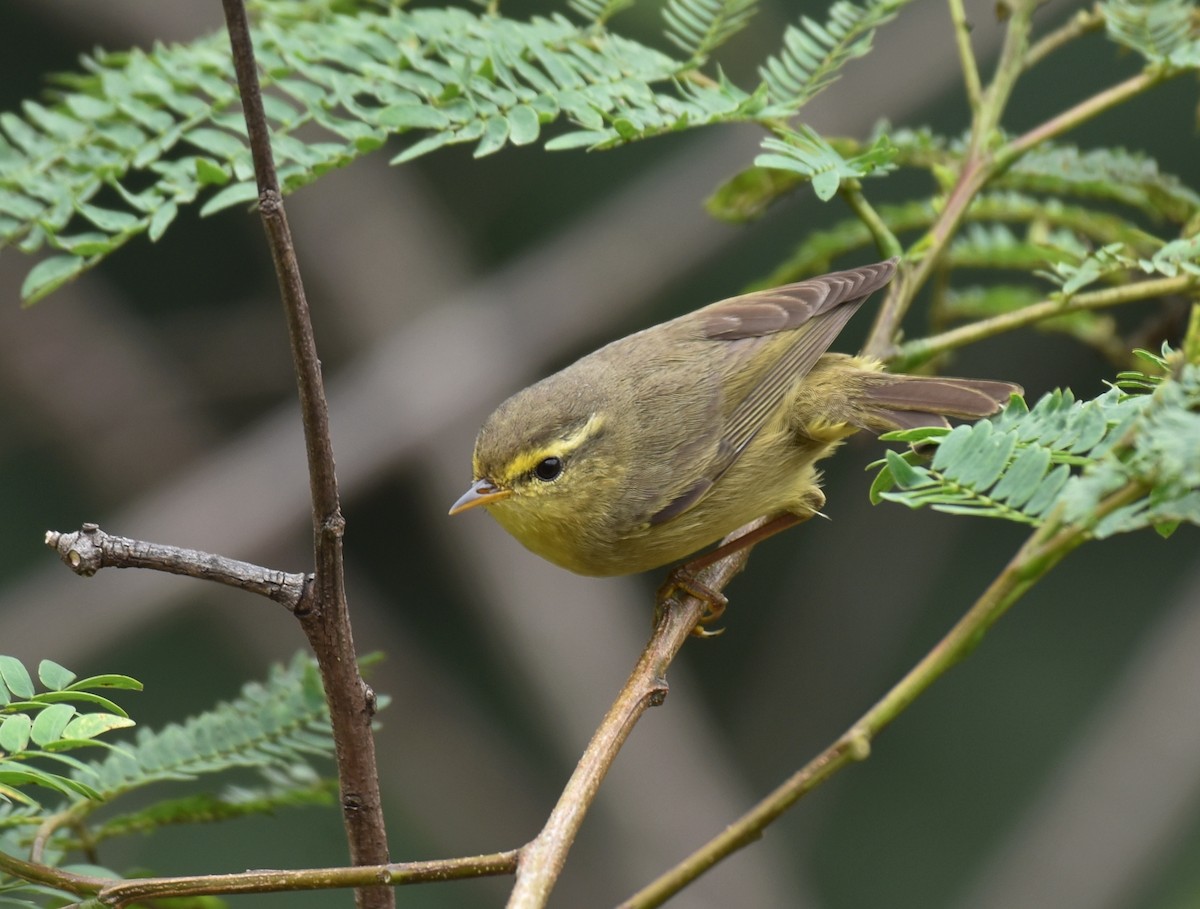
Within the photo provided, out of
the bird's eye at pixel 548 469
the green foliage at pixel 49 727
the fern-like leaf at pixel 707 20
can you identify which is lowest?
the green foliage at pixel 49 727

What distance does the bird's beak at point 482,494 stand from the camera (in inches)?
134

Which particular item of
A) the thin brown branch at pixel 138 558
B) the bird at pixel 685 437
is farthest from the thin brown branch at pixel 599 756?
the thin brown branch at pixel 138 558

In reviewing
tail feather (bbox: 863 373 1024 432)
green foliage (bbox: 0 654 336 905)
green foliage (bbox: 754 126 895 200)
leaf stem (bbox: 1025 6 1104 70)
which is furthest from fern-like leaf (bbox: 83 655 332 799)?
leaf stem (bbox: 1025 6 1104 70)

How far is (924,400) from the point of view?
3.26m

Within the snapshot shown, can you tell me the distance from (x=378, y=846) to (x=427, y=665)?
6.26m

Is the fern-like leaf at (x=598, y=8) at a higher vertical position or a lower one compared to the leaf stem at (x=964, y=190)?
higher

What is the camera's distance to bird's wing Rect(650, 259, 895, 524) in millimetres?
3480

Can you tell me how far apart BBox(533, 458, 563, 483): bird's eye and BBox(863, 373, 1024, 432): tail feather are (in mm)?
833

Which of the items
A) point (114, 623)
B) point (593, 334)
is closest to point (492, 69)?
point (114, 623)

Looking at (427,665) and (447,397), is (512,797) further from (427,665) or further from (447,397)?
(447,397)

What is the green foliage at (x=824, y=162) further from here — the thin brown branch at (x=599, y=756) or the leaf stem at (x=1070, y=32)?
the thin brown branch at (x=599, y=756)

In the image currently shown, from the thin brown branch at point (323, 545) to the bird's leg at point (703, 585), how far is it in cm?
125

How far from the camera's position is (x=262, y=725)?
2371 millimetres

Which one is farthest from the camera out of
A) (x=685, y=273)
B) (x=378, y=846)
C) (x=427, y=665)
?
(x=427, y=665)
